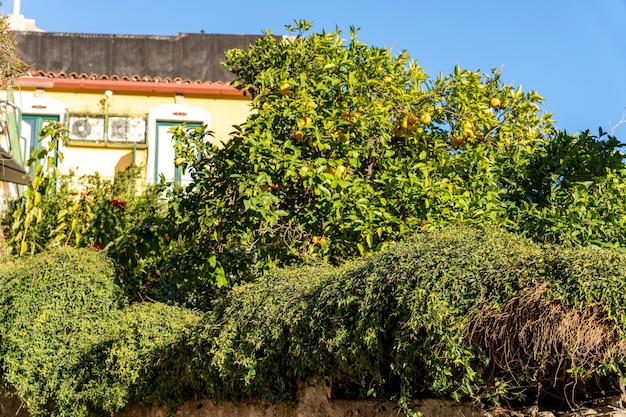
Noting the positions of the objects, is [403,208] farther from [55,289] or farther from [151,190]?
[151,190]

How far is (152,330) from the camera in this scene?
998 centimetres

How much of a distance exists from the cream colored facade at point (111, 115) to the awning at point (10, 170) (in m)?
7.29

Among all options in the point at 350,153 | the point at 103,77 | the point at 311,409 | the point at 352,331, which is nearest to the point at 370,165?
the point at 350,153

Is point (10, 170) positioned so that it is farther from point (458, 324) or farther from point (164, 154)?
point (458, 324)

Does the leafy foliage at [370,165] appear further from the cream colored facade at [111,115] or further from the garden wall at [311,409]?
the cream colored facade at [111,115]

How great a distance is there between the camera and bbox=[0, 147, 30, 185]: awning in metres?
13.1

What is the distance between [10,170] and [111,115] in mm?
7812

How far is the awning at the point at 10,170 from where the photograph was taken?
43.1 ft

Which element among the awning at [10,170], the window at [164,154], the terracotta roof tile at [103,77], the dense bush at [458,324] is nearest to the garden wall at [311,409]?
the dense bush at [458,324]

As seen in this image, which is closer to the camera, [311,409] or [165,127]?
[311,409]

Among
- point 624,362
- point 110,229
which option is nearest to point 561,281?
point 624,362

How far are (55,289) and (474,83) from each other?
4958mm

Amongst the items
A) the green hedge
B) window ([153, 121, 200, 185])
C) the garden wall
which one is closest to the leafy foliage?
the green hedge

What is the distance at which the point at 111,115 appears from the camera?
21281mm
